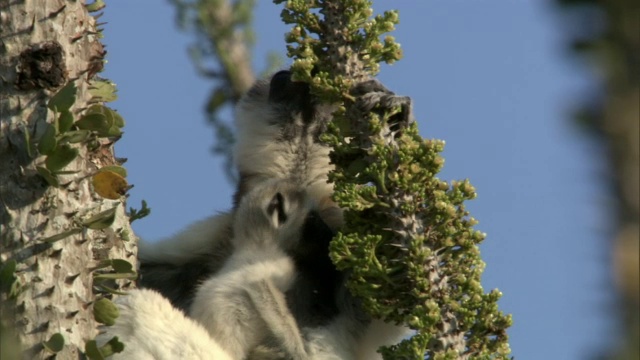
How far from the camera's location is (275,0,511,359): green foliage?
155 inches

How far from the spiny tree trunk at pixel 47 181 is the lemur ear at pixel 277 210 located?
2.18 m

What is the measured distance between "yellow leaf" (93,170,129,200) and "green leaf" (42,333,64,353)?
96 centimetres

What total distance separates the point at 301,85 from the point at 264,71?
0.82m

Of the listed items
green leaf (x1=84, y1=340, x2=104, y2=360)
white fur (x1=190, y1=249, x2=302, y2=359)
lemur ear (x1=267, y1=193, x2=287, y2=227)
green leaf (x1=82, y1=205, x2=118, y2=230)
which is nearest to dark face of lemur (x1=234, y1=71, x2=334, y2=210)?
lemur ear (x1=267, y1=193, x2=287, y2=227)

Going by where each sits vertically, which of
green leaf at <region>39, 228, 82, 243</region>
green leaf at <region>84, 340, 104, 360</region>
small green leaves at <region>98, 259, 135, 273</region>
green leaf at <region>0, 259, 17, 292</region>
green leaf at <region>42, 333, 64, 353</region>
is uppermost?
Answer: small green leaves at <region>98, 259, 135, 273</region>

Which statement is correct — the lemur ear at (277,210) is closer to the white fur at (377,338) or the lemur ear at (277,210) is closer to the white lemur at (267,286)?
the white lemur at (267,286)

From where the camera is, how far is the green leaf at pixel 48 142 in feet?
11.1

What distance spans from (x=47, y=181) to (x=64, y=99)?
1.17ft

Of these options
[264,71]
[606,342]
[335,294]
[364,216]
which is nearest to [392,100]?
[364,216]

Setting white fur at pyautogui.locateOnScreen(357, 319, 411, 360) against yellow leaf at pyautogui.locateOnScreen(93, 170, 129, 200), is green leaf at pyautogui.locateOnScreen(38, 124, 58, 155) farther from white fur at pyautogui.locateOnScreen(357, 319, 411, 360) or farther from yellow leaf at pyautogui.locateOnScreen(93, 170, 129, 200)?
white fur at pyautogui.locateOnScreen(357, 319, 411, 360)

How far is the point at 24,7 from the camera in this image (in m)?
3.64

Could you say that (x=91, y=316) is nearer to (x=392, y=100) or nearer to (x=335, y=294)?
(x=392, y=100)

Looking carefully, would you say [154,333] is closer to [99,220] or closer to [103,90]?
[99,220]

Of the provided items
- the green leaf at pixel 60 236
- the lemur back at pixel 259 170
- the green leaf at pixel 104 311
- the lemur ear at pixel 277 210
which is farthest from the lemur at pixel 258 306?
the green leaf at pixel 60 236
